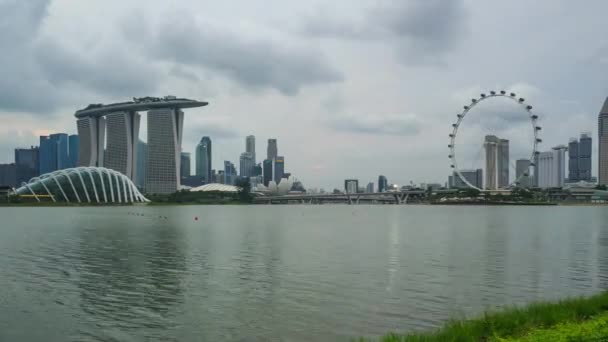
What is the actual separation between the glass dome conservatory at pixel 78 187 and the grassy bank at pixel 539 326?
6538 inches

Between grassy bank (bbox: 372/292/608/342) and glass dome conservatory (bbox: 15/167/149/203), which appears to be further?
glass dome conservatory (bbox: 15/167/149/203)

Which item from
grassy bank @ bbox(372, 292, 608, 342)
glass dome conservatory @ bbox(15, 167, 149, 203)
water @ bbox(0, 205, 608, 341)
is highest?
glass dome conservatory @ bbox(15, 167, 149, 203)

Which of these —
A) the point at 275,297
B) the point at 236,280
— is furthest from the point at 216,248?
the point at 275,297

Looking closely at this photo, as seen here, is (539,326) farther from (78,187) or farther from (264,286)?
(78,187)

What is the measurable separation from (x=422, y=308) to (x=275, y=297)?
550 centimetres

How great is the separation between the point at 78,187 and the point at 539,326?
170m

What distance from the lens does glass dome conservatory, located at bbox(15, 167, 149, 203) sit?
162750 millimetres

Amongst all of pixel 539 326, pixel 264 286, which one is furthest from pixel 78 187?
pixel 539 326

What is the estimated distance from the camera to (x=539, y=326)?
1287cm

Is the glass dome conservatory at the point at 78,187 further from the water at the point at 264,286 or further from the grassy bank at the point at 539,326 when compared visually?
the grassy bank at the point at 539,326

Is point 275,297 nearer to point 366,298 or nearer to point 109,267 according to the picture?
point 366,298

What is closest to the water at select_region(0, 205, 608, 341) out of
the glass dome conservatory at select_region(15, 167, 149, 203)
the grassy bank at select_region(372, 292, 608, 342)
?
the grassy bank at select_region(372, 292, 608, 342)

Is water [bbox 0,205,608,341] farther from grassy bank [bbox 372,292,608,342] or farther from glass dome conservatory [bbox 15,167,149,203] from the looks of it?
glass dome conservatory [bbox 15,167,149,203]

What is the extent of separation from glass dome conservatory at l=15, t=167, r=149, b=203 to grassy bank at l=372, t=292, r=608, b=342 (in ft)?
545
